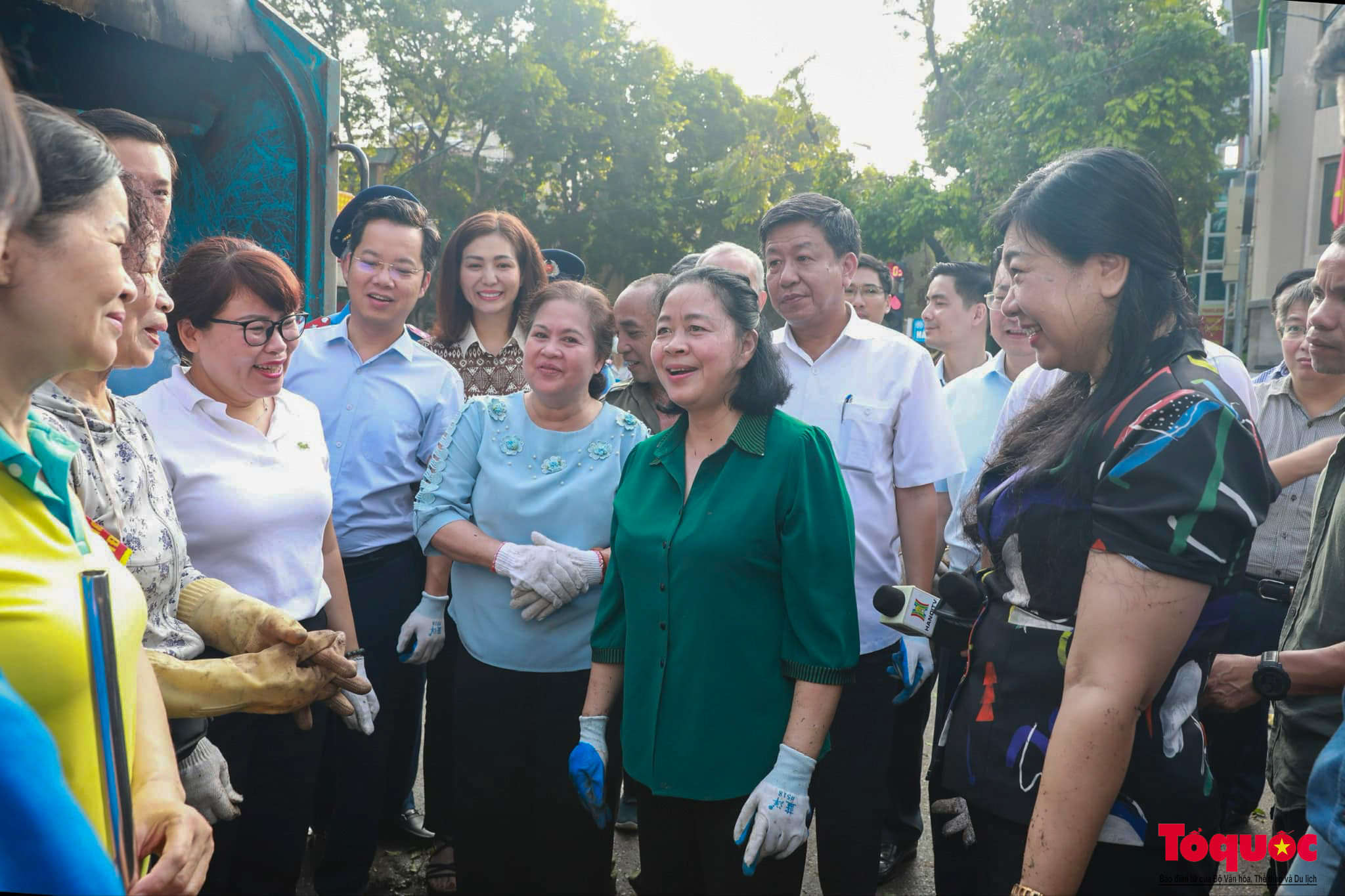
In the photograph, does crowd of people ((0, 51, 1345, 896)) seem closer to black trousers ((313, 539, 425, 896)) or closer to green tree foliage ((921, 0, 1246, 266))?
black trousers ((313, 539, 425, 896))

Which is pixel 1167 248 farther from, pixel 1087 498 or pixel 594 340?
pixel 594 340

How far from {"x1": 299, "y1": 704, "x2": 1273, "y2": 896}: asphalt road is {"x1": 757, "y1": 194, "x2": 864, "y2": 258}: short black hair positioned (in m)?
2.23

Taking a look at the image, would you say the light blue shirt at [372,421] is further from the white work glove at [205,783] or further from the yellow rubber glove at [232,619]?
the white work glove at [205,783]

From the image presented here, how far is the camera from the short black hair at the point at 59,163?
4.30ft

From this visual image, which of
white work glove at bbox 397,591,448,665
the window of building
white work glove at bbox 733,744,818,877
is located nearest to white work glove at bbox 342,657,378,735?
white work glove at bbox 397,591,448,665

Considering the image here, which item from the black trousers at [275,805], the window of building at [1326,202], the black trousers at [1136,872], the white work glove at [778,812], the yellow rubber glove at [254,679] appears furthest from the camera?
the window of building at [1326,202]

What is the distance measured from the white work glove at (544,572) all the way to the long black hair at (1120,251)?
147cm

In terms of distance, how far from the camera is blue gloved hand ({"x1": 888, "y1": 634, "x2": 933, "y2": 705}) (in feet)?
10.4

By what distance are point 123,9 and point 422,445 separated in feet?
6.55

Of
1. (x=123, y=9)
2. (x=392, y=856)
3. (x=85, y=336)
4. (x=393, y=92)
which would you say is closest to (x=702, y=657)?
(x=85, y=336)

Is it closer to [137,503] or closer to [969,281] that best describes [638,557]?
[137,503]

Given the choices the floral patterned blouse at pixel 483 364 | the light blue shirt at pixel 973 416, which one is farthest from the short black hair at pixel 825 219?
the floral patterned blouse at pixel 483 364

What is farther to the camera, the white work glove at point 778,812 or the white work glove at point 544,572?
the white work glove at point 544,572

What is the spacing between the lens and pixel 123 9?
146 inches
